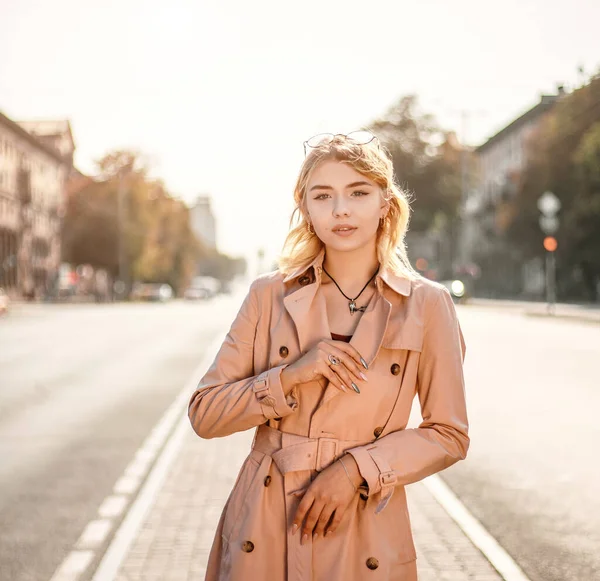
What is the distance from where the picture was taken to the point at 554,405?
13148 millimetres

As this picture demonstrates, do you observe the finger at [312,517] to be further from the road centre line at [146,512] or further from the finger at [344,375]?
the road centre line at [146,512]

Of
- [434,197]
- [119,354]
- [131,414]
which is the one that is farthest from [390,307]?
[434,197]

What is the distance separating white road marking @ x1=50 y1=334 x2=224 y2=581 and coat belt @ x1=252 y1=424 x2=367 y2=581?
308cm

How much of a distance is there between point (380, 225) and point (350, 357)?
0.49 m

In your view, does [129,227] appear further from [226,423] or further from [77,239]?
[226,423]

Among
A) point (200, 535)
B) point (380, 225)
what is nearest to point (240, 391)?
point (380, 225)

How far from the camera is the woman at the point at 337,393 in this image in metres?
2.67

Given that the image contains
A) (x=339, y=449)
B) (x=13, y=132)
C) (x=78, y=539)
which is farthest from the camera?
(x=13, y=132)

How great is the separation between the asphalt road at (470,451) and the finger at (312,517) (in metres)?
3.19

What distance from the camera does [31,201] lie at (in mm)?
83938

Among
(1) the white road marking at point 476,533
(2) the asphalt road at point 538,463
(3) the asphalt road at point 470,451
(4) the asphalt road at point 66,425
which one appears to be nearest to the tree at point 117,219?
(4) the asphalt road at point 66,425

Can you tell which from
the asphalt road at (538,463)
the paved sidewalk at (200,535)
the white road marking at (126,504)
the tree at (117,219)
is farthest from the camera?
the tree at (117,219)

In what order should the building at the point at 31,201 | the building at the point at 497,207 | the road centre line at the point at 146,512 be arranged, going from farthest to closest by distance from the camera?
the building at the point at 497,207
the building at the point at 31,201
the road centre line at the point at 146,512

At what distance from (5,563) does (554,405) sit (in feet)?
28.5
